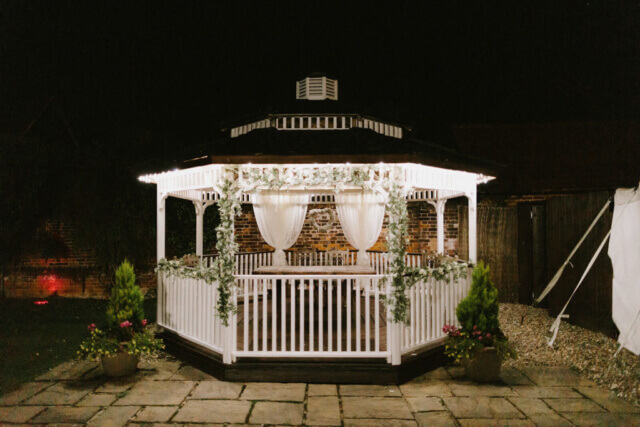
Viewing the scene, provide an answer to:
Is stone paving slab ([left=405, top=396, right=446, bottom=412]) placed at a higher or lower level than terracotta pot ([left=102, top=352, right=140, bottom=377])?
lower

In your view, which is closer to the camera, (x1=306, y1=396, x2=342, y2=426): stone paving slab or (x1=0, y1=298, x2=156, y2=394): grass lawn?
(x1=306, y1=396, x2=342, y2=426): stone paving slab

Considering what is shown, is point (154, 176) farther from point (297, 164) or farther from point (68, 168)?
point (68, 168)

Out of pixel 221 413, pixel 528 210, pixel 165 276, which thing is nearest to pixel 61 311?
pixel 165 276

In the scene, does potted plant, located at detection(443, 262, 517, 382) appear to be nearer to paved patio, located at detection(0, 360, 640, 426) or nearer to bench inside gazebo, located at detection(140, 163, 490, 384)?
paved patio, located at detection(0, 360, 640, 426)

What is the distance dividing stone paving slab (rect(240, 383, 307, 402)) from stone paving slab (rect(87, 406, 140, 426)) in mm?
1249

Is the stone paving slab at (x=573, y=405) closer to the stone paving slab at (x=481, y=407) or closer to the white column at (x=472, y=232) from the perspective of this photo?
the stone paving slab at (x=481, y=407)

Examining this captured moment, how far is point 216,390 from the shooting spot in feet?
17.5

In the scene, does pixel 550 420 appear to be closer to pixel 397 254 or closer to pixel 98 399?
pixel 397 254

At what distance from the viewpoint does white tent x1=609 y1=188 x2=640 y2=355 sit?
6156mm

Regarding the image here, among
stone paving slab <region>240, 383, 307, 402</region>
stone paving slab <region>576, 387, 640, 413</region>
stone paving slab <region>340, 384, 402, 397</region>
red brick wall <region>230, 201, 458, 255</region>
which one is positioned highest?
red brick wall <region>230, 201, 458, 255</region>

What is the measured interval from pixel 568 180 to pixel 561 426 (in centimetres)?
882

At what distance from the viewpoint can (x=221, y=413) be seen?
4645 millimetres

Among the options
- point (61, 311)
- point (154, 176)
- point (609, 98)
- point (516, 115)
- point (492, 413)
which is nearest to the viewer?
point (492, 413)

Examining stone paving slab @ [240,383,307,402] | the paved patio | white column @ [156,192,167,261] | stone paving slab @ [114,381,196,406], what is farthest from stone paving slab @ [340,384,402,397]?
white column @ [156,192,167,261]
